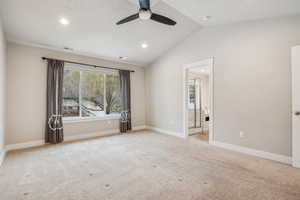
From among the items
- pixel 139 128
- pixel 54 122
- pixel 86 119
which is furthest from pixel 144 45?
pixel 54 122

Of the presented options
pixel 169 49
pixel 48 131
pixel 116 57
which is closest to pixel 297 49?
pixel 169 49

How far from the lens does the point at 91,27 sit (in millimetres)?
3508

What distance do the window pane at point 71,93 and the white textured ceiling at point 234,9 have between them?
344cm

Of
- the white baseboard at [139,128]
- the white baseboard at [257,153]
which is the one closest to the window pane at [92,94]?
the white baseboard at [139,128]

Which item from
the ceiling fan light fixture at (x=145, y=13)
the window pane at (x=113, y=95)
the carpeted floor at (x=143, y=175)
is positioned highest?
the ceiling fan light fixture at (x=145, y=13)

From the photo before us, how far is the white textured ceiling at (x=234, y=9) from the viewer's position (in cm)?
261

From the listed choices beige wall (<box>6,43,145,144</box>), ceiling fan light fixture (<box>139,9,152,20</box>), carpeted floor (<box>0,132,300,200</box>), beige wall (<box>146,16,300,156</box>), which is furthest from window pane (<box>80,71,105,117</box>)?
ceiling fan light fixture (<box>139,9,152,20</box>)

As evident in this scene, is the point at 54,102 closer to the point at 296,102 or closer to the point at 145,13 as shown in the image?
the point at 145,13

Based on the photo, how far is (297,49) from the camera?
2.68 metres

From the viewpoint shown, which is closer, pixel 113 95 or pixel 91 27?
pixel 91 27

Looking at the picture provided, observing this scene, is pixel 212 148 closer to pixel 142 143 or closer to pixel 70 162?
pixel 142 143

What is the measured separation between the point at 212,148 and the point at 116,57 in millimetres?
4069

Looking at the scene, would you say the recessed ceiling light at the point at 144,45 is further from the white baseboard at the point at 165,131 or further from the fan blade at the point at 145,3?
A: the white baseboard at the point at 165,131

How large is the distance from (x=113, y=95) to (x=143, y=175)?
368 centimetres
